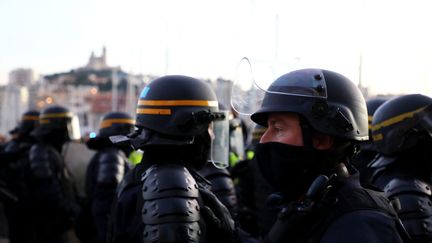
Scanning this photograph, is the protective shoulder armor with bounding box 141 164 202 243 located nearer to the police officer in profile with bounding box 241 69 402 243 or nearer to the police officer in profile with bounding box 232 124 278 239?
the police officer in profile with bounding box 241 69 402 243

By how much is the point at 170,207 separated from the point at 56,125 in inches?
208

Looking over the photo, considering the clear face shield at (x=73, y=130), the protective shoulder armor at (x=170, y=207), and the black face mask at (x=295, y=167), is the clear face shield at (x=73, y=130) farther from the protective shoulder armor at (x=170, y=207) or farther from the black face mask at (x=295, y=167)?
the black face mask at (x=295, y=167)

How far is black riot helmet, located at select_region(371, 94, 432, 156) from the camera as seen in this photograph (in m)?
3.57

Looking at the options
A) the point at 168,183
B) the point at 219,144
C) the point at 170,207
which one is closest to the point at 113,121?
the point at 219,144

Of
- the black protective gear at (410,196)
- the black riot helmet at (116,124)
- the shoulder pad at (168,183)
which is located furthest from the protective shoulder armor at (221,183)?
the black riot helmet at (116,124)

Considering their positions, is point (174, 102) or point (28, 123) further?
point (28, 123)

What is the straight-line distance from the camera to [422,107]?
3.66 metres

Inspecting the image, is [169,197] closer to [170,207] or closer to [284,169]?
[170,207]

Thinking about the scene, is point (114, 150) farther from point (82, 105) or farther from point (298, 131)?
point (82, 105)

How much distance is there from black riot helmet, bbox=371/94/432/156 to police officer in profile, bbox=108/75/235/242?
1097 millimetres

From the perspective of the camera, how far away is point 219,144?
412 cm

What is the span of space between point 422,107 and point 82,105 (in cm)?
8633

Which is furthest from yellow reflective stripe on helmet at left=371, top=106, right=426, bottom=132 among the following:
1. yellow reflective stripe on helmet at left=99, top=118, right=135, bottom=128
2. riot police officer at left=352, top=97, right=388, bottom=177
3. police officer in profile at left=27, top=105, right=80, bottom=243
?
police officer in profile at left=27, top=105, right=80, bottom=243

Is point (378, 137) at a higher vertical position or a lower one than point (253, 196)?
higher
